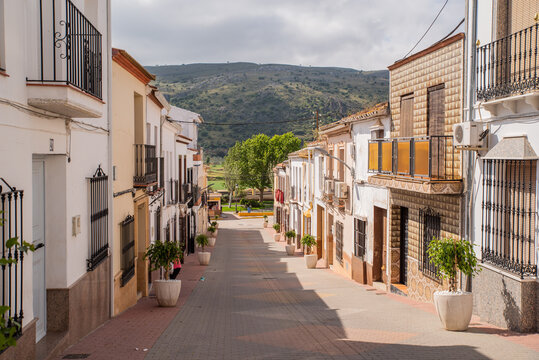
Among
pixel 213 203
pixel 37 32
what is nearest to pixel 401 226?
pixel 37 32

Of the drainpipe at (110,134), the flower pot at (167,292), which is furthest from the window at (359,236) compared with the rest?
the drainpipe at (110,134)

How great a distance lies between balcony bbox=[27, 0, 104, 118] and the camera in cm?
635

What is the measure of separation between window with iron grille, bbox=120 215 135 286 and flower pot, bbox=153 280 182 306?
766 mm

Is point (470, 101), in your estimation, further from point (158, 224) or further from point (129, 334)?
point (158, 224)

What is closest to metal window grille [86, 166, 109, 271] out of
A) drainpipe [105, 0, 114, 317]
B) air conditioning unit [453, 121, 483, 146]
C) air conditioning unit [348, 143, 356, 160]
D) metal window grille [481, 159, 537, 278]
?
drainpipe [105, 0, 114, 317]

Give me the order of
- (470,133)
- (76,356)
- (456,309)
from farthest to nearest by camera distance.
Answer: (470,133) → (456,309) → (76,356)

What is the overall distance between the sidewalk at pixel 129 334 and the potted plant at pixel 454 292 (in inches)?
195

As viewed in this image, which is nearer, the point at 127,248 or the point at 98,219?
the point at 98,219

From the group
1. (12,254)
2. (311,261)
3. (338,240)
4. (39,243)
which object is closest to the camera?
(12,254)

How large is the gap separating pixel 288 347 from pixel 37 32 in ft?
18.9

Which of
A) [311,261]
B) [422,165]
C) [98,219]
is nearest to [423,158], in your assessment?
[422,165]

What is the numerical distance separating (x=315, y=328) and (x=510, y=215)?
13.3 feet

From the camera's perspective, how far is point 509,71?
962 cm

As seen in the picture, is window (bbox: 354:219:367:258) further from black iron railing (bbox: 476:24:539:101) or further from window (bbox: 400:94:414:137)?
black iron railing (bbox: 476:24:539:101)
